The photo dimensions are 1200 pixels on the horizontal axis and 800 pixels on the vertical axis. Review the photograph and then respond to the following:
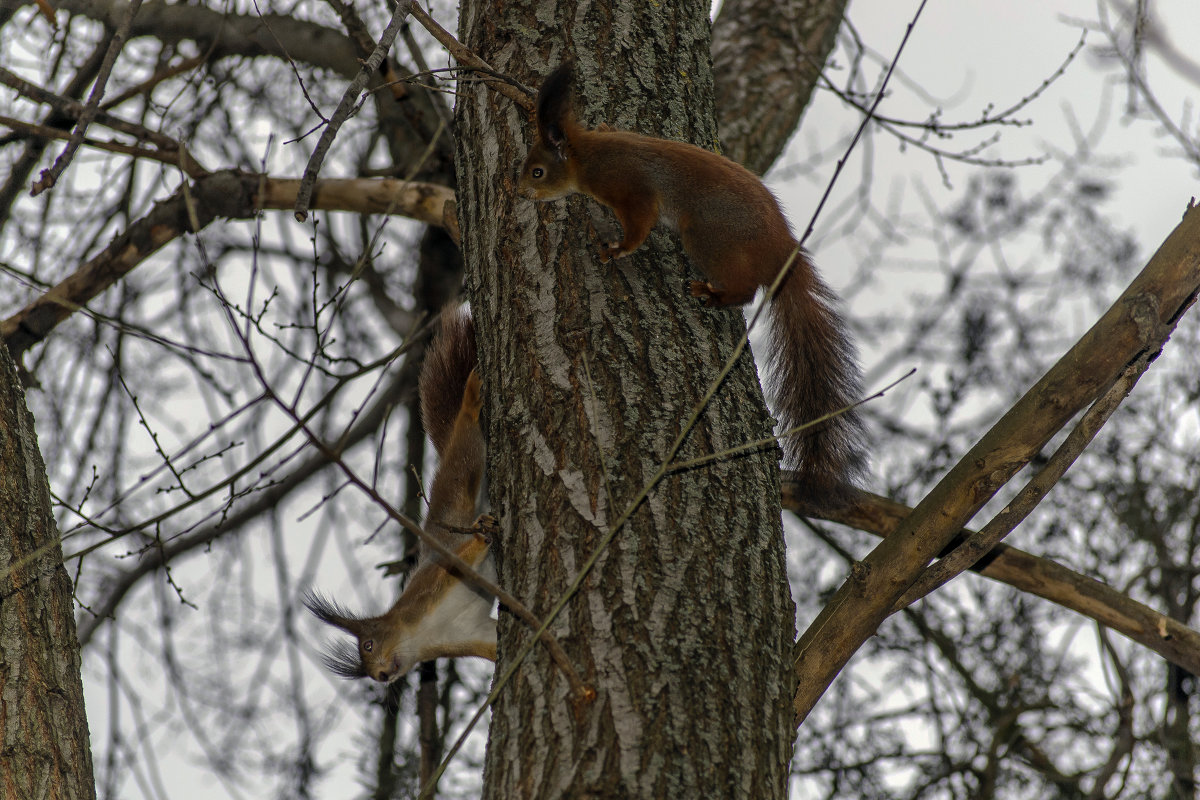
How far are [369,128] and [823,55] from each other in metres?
1.86

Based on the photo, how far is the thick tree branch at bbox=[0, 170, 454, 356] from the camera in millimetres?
2977

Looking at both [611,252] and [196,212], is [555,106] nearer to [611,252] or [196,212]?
[611,252]

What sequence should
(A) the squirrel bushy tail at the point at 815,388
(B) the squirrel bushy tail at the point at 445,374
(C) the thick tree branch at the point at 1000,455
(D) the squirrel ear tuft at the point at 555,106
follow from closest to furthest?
(C) the thick tree branch at the point at 1000,455 → (D) the squirrel ear tuft at the point at 555,106 → (A) the squirrel bushy tail at the point at 815,388 → (B) the squirrel bushy tail at the point at 445,374

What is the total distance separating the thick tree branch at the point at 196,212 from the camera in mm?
2977

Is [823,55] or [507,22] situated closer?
[507,22]

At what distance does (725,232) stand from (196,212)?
1.80 m

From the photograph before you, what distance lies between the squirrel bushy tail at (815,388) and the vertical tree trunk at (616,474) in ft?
0.89

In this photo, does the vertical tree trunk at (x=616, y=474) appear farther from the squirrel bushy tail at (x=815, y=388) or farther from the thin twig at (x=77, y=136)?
the thin twig at (x=77, y=136)

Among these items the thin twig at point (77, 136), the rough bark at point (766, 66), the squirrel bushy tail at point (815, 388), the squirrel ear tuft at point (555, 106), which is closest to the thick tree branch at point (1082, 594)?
the squirrel bushy tail at point (815, 388)

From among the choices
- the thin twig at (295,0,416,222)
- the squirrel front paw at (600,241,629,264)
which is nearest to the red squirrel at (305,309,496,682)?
the squirrel front paw at (600,241,629,264)

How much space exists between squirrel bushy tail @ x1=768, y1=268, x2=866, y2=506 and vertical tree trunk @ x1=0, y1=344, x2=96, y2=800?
4.71 feet

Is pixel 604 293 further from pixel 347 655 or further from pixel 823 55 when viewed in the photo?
pixel 823 55

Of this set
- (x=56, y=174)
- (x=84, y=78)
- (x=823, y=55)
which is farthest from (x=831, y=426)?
(x=84, y=78)

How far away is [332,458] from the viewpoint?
1129 mm
